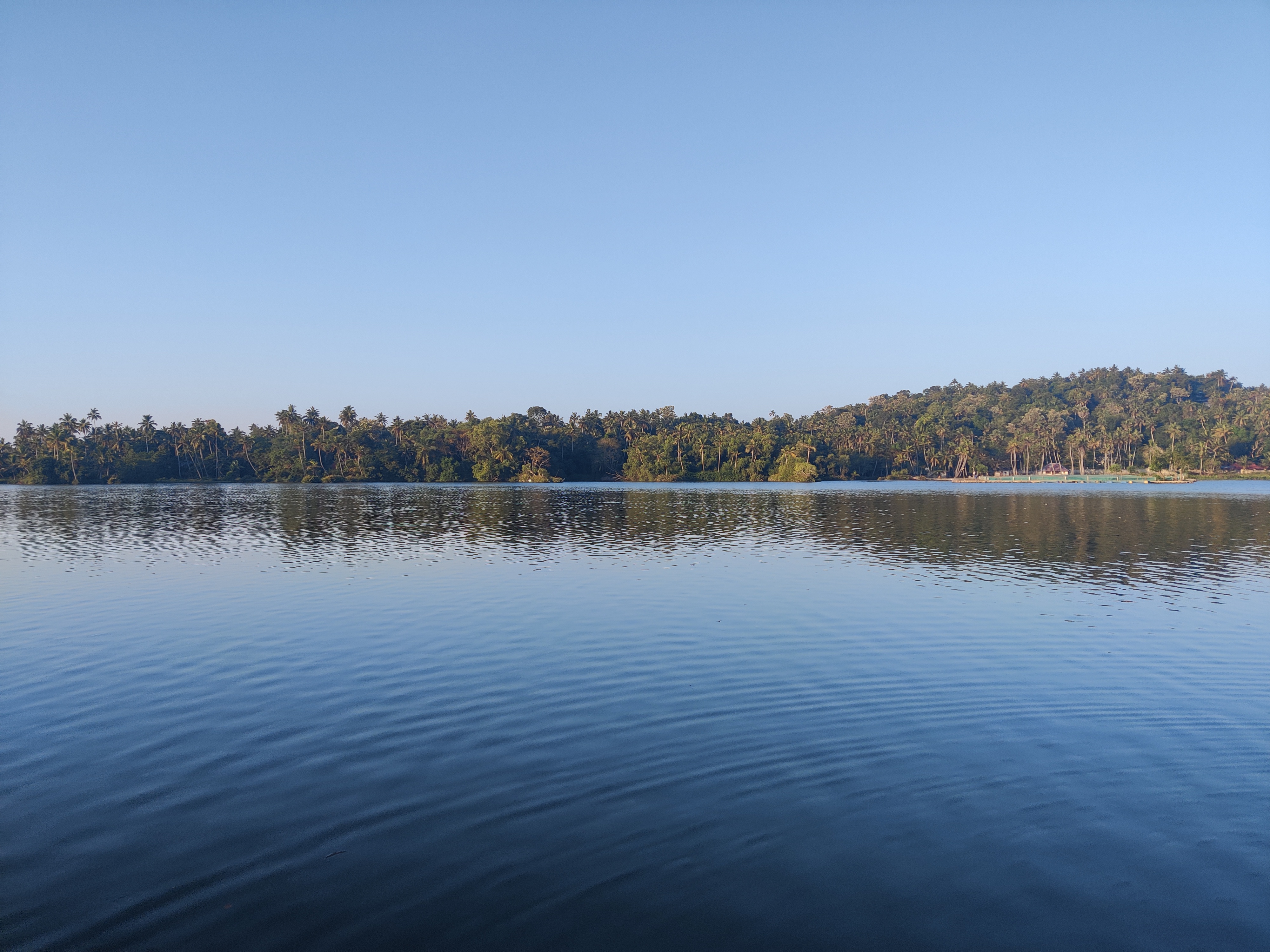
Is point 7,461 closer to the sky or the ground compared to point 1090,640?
closer to the sky

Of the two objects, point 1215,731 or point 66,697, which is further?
point 66,697

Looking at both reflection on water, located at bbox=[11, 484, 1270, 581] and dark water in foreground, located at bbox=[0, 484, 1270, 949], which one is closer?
dark water in foreground, located at bbox=[0, 484, 1270, 949]

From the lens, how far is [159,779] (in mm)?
11625

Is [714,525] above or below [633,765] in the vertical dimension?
above

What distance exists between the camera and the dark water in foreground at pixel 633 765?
26.7ft

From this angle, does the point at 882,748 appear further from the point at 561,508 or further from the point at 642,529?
the point at 561,508

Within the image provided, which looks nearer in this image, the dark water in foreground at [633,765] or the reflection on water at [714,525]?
the dark water in foreground at [633,765]

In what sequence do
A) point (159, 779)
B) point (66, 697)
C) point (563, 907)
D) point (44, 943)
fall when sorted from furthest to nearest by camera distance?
point (66, 697) → point (159, 779) → point (563, 907) → point (44, 943)

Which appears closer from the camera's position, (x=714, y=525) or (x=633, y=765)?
(x=633, y=765)

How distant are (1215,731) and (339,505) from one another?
87.3 m

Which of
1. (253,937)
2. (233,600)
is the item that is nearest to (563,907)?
(253,937)

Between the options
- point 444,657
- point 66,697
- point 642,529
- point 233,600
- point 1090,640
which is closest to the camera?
point 66,697

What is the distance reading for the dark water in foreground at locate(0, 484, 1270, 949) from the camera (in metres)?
8.12

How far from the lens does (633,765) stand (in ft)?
40.3
